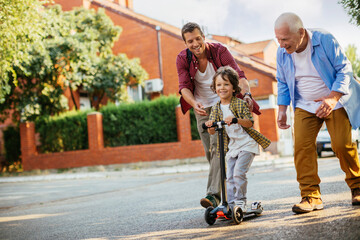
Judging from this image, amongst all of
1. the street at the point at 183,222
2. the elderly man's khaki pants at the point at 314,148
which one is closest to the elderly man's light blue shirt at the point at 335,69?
the elderly man's khaki pants at the point at 314,148

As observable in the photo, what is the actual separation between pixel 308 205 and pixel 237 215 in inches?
29.2

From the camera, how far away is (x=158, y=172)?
17047 millimetres

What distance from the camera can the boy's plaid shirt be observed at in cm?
451

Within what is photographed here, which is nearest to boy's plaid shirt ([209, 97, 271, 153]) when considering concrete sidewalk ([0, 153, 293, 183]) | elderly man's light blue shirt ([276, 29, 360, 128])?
elderly man's light blue shirt ([276, 29, 360, 128])

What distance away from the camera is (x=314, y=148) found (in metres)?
4.65

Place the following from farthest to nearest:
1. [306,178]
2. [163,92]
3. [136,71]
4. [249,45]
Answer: [249,45] < [163,92] < [136,71] < [306,178]

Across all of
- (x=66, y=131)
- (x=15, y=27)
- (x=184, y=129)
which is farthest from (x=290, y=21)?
(x=66, y=131)

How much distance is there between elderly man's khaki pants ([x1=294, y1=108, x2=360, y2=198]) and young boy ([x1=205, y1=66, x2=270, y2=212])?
1.30 ft

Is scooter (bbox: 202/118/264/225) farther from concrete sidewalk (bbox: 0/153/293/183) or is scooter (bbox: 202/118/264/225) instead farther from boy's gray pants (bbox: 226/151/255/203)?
concrete sidewalk (bbox: 0/153/293/183)

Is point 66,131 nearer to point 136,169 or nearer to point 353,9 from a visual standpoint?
point 136,169

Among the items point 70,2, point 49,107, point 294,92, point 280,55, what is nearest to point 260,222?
point 294,92

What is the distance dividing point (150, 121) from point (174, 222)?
1632 cm

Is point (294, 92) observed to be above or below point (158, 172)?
above

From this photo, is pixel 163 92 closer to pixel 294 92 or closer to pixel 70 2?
pixel 70 2
